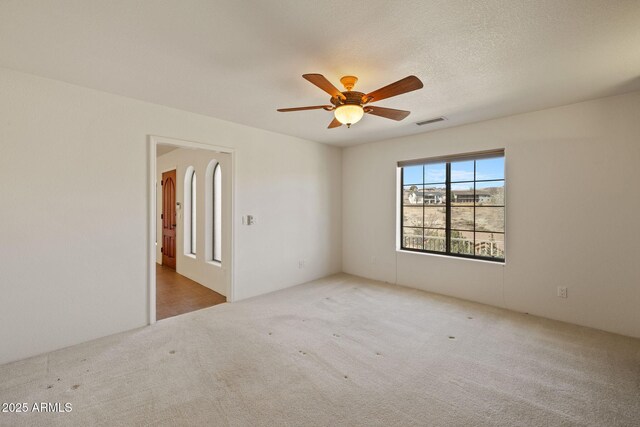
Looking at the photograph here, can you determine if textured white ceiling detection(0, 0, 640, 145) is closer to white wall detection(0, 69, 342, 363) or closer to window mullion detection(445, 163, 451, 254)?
white wall detection(0, 69, 342, 363)

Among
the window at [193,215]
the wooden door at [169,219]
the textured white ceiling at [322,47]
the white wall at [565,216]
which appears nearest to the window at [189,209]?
the window at [193,215]

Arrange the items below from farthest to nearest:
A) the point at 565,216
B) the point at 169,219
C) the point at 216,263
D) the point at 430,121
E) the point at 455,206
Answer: the point at 169,219, the point at 216,263, the point at 455,206, the point at 430,121, the point at 565,216

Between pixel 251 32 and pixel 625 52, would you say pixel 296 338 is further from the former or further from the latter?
pixel 625 52

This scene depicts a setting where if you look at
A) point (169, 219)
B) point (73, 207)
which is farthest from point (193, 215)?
point (73, 207)

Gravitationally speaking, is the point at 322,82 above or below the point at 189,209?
above

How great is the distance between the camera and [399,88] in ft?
6.72

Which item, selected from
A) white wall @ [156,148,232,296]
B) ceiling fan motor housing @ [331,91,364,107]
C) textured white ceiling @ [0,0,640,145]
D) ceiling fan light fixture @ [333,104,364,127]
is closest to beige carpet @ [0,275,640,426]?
white wall @ [156,148,232,296]

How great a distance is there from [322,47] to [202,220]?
3.67 meters

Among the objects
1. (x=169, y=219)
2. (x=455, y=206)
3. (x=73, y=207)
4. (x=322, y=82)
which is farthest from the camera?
(x=169, y=219)

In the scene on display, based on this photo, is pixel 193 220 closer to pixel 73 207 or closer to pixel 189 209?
pixel 189 209

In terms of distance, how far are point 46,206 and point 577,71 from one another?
4.78 m

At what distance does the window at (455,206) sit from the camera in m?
3.89

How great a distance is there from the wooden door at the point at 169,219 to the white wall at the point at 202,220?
0.21 m

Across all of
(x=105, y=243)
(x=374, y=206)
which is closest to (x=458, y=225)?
(x=374, y=206)
